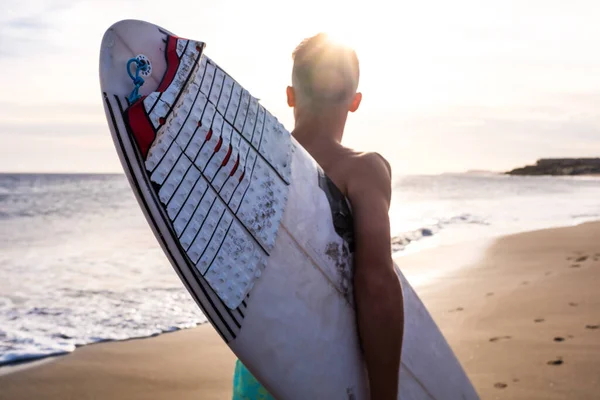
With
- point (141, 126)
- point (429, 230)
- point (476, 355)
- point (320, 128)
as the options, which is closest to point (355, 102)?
point (320, 128)

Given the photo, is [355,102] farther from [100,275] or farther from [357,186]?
[100,275]

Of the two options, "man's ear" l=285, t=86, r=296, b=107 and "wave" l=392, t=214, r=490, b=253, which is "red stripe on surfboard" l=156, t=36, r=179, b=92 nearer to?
"man's ear" l=285, t=86, r=296, b=107

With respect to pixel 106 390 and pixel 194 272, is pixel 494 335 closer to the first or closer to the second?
pixel 106 390

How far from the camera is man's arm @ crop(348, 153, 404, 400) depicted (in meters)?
1.75

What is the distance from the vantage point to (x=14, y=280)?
672cm

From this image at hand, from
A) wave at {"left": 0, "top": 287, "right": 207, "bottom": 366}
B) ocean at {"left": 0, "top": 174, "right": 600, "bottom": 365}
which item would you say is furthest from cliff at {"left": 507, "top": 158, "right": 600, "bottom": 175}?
wave at {"left": 0, "top": 287, "right": 207, "bottom": 366}

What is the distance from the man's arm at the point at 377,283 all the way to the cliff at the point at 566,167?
225ft

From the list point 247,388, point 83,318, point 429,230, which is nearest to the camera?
point 247,388

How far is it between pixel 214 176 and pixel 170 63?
35 cm

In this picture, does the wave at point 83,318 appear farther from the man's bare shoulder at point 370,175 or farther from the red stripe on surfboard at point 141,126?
the man's bare shoulder at point 370,175

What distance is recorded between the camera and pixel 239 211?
179cm

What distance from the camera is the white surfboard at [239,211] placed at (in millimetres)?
1674

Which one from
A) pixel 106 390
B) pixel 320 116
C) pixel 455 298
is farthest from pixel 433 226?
pixel 320 116

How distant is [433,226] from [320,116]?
10964 millimetres
